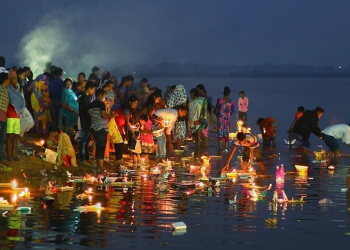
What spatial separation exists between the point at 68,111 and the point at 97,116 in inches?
98.2

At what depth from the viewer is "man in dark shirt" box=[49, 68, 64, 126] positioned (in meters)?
22.4

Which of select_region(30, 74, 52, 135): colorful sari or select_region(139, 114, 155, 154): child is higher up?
select_region(30, 74, 52, 135): colorful sari

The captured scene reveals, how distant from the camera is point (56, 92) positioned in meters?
22.5

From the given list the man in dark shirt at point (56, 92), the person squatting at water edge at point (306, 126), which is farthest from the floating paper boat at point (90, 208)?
the person squatting at water edge at point (306, 126)

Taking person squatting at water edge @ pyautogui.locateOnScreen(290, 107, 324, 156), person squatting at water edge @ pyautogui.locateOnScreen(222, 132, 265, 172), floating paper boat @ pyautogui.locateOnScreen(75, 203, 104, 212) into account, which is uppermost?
person squatting at water edge @ pyautogui.locateOnScreen(290, 107, 324, 156)

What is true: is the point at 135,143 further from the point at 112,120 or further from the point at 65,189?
the point at 65,189

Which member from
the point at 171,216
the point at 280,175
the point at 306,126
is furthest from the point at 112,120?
the point at 306,126

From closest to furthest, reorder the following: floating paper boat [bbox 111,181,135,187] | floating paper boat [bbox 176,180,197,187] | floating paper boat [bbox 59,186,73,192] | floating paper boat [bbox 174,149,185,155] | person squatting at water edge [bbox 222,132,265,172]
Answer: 1. floating paper boat [bbox 59,186,73,192]
2. floating paper boat [bbox 111,181,135,187]
3. floating paper boat [bbox 176,180,197,187]
4. person squatting at water edge [bbox 222,132,265,172]
5. floating paper boat [bbox 174,149,185,155]

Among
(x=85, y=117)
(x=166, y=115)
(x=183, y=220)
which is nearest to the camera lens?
(x=183, y=220)

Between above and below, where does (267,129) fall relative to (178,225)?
above

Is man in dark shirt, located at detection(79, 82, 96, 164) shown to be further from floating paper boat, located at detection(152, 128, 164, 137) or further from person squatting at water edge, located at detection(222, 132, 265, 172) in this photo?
person squatting at water edge, located at detection(222, 132, 265, 172)

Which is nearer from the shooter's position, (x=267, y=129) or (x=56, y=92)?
(x=56, y=92)

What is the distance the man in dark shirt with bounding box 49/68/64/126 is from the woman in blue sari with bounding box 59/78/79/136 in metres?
1.54

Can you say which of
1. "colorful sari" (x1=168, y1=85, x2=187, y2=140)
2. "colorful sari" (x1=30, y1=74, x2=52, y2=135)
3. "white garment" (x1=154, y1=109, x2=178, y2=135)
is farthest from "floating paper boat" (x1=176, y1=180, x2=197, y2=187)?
"colorful sari" (x1=30, y1=74, x2=52, y2=135)
